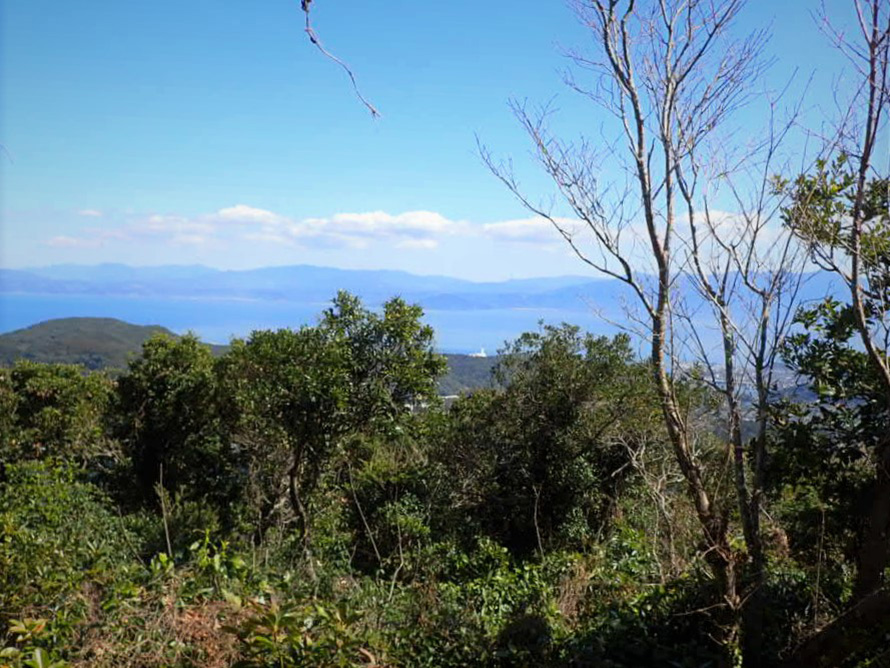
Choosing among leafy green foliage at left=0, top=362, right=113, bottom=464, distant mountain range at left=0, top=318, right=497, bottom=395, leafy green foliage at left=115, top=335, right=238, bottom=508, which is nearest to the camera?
leafy green foliage at left=115, top=335, right=238, bottom=508

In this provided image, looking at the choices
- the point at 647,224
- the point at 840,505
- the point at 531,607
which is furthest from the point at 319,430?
the point at 840,505

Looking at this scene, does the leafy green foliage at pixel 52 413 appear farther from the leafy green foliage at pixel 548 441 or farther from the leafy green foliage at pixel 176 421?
the leafy green foliage at pixel 548 441

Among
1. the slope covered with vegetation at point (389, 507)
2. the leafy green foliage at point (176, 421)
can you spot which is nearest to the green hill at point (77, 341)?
the leafy green foliage at point (176, 421)

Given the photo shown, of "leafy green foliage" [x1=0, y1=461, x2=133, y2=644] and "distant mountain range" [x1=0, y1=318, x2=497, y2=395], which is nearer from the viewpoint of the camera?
"leafy green foliage" [x1=0, y1=461, x2=133, y2=644]

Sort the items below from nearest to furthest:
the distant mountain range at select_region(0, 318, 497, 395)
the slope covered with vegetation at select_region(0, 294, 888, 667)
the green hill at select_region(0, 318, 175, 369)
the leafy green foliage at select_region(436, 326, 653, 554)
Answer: the slope covered with vegetation at select_region(0, 294, 888, 667) → the leafy green foliage at select_region(436, 326, 653, 554) → the distant mountain range at select_region(0, 318, 497, 395) → the green hill at select_region(0, 318, 175, 369)

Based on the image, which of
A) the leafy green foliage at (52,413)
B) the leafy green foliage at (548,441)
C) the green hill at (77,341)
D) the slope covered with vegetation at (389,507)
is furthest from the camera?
the green hill at (77,341)

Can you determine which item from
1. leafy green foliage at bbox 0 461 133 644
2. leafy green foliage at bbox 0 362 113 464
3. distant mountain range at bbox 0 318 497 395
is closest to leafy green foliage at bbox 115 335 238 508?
leafy green foliage at bbox 0 362 113 464

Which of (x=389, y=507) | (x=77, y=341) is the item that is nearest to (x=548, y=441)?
(x=389, y=507)

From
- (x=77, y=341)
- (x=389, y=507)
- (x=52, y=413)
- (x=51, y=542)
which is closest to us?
(x=51, y=542)

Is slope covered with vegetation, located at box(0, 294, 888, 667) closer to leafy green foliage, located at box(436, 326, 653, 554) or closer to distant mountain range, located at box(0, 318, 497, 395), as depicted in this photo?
leafy green foliage, located at box(436, 326, 653, 554)

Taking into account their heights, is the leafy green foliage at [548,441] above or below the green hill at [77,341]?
above

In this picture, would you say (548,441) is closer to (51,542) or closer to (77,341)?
(51,542)

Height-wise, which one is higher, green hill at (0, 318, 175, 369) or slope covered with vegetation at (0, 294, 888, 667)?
slope covered with vegetation at (0, 294, 888, 667)

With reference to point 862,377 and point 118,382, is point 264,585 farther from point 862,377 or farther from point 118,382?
point 118,382
